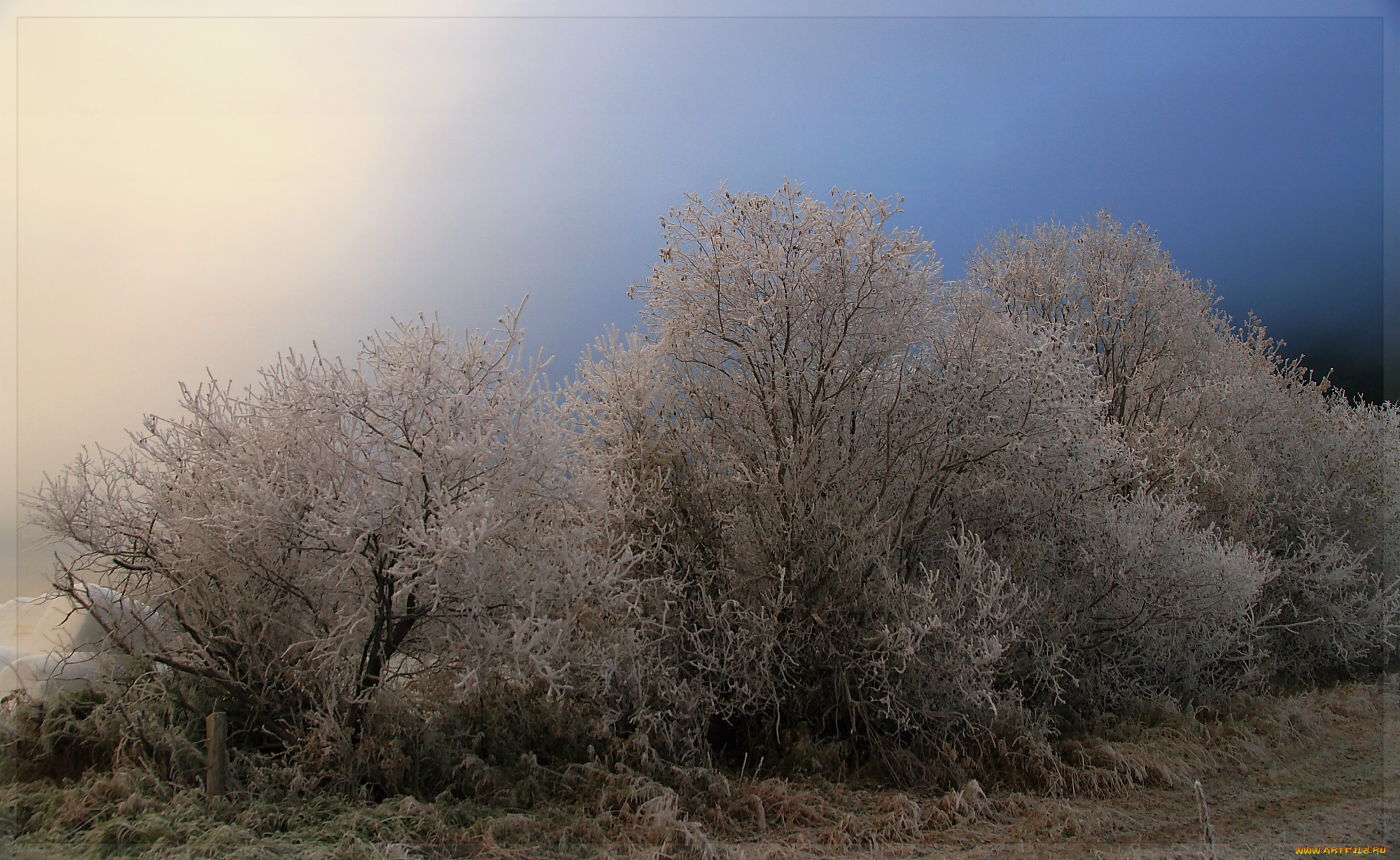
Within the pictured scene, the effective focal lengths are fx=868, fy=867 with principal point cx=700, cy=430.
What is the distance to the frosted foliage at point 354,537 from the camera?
6039 millimetres

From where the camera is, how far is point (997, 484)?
8406 millimetres

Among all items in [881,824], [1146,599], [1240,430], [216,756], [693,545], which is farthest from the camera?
[1240,430]

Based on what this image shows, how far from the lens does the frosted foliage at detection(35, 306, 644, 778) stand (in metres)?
6.04

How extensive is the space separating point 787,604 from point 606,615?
1602mm

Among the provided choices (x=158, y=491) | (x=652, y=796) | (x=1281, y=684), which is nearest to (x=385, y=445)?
(x=158, y=491)

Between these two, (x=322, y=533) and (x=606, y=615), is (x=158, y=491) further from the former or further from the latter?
(x=606, y=615)

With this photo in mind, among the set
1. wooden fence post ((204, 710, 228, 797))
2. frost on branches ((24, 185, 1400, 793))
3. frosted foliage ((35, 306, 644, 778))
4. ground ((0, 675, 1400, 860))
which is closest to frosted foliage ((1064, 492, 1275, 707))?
frost on branches ((24, 185, 1400, 793))

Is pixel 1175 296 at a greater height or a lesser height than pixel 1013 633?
greater

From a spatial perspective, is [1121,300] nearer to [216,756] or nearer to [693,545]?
[693,545]

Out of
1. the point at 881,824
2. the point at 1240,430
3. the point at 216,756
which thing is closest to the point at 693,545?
the point at 881,824

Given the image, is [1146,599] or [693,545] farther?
[1146,599]

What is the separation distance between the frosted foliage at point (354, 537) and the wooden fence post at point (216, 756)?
0.45 meters

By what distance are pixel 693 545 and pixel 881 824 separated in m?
2.91

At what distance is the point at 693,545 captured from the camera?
26.9 feet
